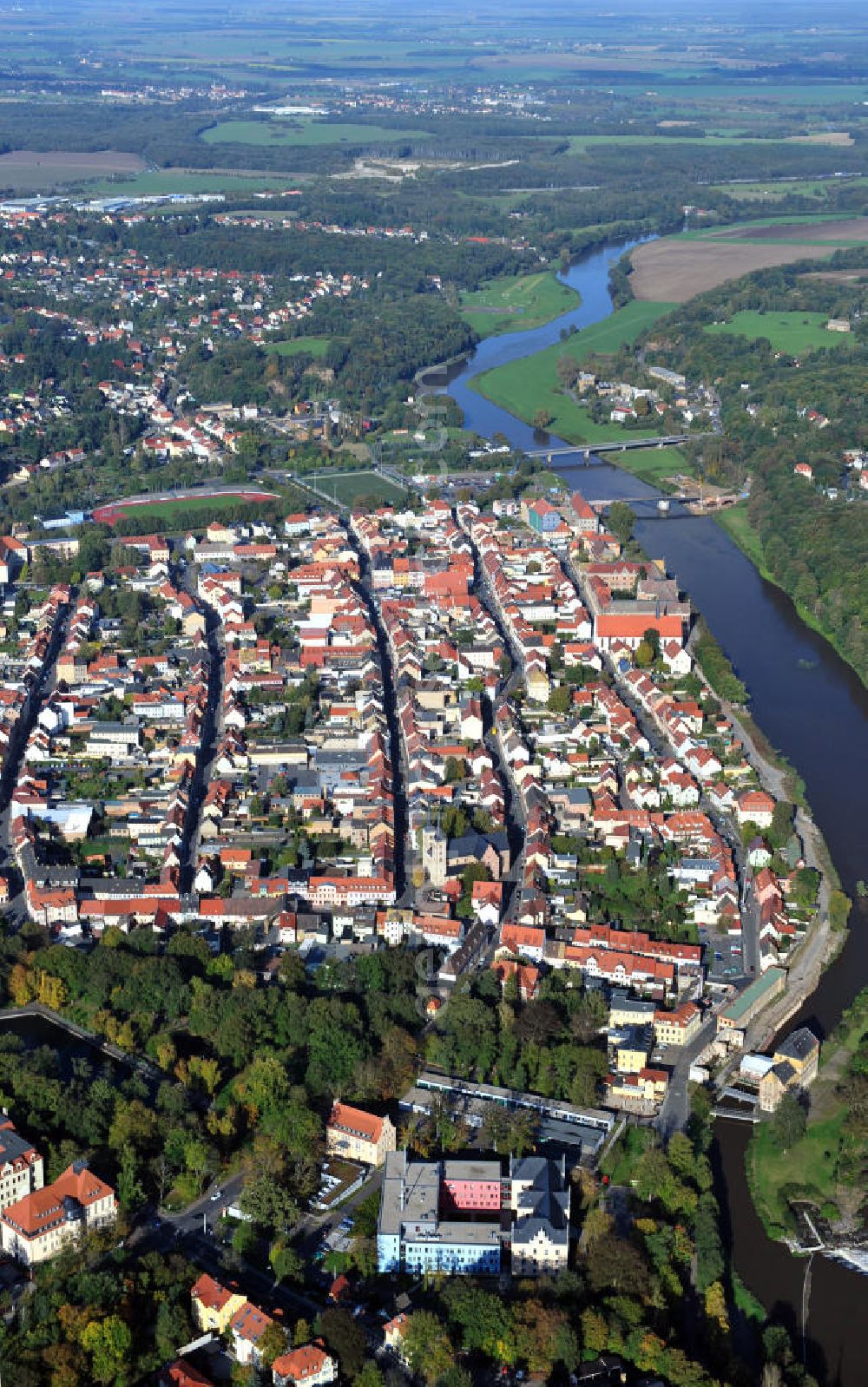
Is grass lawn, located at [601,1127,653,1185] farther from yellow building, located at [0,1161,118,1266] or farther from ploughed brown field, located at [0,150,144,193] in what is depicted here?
ploughed brown field, located at [0,150,144,193]

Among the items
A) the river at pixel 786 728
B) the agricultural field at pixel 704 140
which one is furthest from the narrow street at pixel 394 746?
the agricultural field at pixel 704 140

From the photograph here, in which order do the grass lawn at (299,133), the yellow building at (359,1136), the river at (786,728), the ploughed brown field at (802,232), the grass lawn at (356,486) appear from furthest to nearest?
the grass lawn at (299,133) → the ploughed brown field at (802,232) → the grass lawn at (356,486) → the yellow building at (359,1136) → the river at (786,728)

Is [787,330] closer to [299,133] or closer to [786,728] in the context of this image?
[786,728]

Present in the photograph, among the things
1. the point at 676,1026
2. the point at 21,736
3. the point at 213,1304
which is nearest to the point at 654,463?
the point at 21,736

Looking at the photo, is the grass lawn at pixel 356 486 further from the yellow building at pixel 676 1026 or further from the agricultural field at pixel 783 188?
the agricultural field at pixel 783 188

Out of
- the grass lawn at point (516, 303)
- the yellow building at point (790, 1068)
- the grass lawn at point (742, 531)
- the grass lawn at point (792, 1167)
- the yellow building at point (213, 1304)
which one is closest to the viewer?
the yellow building at point (213, 1304)

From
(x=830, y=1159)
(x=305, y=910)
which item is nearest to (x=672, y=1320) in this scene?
(x=830, y=1159)

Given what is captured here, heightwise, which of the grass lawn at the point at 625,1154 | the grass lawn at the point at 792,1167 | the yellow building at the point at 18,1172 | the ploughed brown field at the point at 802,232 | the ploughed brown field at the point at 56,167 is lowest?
the ploughed brown field at the point at 56,167

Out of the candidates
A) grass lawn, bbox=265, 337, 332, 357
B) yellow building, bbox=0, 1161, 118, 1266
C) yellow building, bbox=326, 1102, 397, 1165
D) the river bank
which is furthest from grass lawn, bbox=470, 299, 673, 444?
yellow building, bbox=0, 1161, 118, 1266
